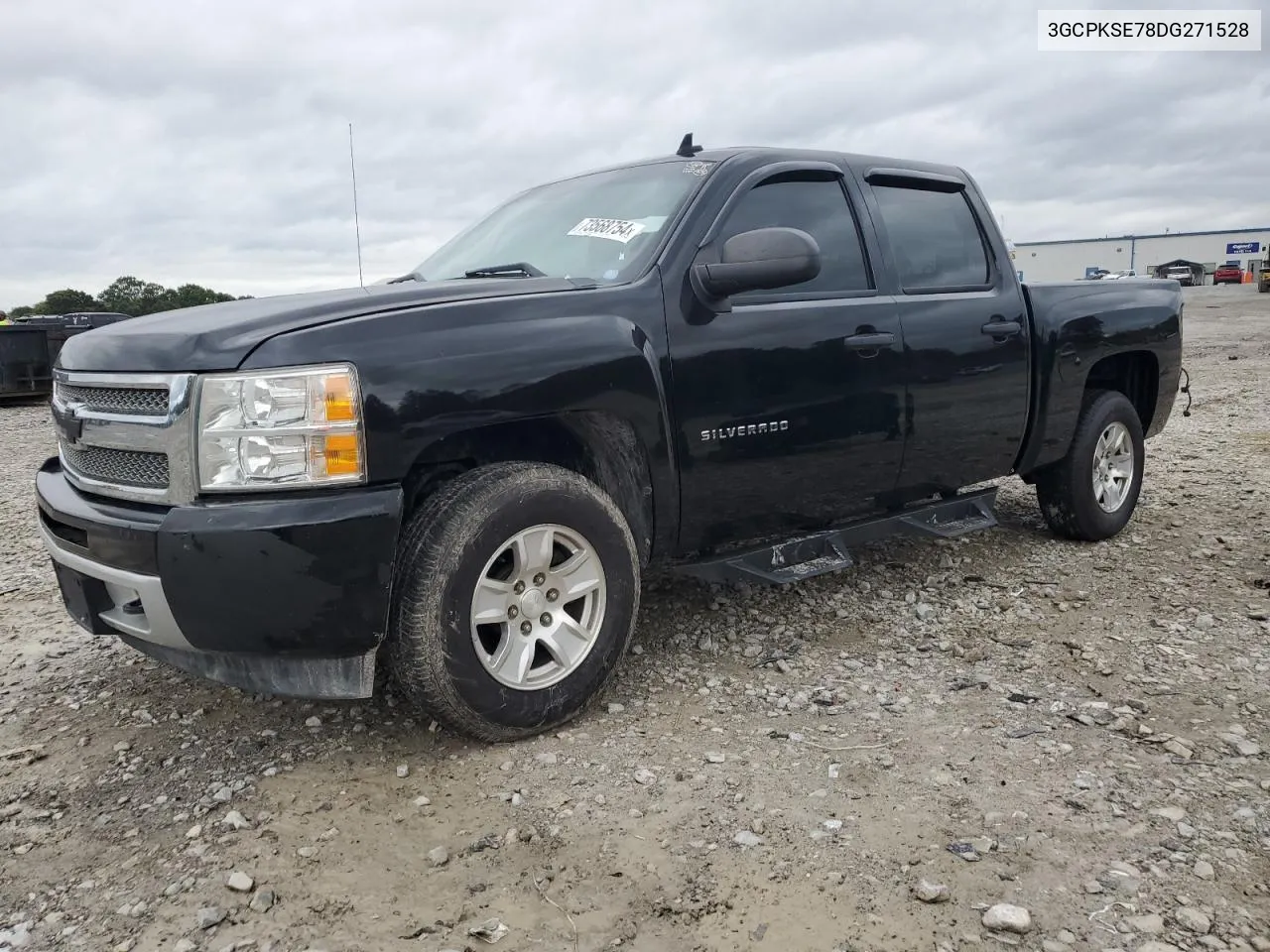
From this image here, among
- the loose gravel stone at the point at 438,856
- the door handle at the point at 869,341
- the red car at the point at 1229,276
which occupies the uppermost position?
the red car at the point at 1229,276

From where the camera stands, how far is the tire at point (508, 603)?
9.02 ft

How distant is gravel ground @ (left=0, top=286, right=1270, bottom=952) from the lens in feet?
7.14

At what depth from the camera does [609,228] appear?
3.56 meters

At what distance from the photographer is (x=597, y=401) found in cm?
303

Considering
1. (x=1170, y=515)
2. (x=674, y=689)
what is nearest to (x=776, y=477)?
(x=674, y=689)

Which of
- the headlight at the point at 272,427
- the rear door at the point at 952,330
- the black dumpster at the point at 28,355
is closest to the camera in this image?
the headlight at the point at 272,427

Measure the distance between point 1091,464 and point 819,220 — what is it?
2.19m

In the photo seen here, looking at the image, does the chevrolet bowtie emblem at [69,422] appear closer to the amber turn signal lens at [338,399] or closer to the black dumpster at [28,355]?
the amber turn signal lens at [338,399]

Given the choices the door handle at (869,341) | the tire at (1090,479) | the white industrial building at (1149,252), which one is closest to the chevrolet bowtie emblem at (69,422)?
the door handle at (869,341)

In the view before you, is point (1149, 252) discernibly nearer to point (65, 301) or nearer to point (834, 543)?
point (65, 301)

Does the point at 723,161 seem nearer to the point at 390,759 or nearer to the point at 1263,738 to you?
the point at 390,759

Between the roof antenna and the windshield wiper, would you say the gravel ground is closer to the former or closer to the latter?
the windshield wiper

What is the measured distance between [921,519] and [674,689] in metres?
1.47

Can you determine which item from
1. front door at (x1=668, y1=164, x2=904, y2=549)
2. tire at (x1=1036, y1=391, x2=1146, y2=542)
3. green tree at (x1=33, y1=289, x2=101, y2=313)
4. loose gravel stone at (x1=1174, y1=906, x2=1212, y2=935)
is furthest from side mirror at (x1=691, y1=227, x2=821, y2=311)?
green tree at (x1=33, y1=289, x2=101, y2=313)
